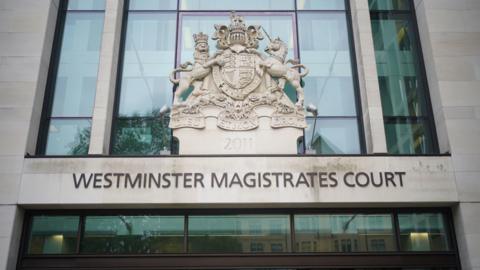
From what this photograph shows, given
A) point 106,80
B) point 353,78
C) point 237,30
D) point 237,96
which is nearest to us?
point 237,96

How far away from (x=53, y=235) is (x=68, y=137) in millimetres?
2951

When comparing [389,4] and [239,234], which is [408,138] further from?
[239,234]

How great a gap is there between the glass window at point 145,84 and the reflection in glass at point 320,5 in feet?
14.2

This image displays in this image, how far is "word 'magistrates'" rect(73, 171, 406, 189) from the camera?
42.3ft

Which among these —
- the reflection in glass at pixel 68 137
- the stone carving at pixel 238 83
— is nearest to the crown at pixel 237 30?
the stone carving at pixel 238 83

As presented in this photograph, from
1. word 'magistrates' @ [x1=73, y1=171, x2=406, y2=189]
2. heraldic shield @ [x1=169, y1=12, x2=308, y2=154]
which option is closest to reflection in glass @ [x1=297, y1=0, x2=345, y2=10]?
heraldic shield @ [x1=169, y1=12, x2=308, y2=154]

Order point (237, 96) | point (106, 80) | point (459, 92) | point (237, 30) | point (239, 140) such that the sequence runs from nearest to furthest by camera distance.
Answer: point (239, 140)
point (459, 92)
point (237, 96)
point (106, 80)
point (237, 30)

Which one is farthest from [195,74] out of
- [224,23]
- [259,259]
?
[259,259]

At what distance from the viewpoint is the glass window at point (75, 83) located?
1441 centimetres

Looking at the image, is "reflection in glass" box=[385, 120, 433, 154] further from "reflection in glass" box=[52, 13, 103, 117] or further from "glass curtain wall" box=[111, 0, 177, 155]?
"reflection in glass" box=[52, 13, 103, 117]

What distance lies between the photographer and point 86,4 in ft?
53.8

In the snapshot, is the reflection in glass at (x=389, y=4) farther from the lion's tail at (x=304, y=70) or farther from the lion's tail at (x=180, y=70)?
the lion's tail at (x=180, y=70)

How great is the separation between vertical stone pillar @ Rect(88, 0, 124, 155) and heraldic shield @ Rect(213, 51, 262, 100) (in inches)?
123

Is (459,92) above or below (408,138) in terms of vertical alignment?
above
